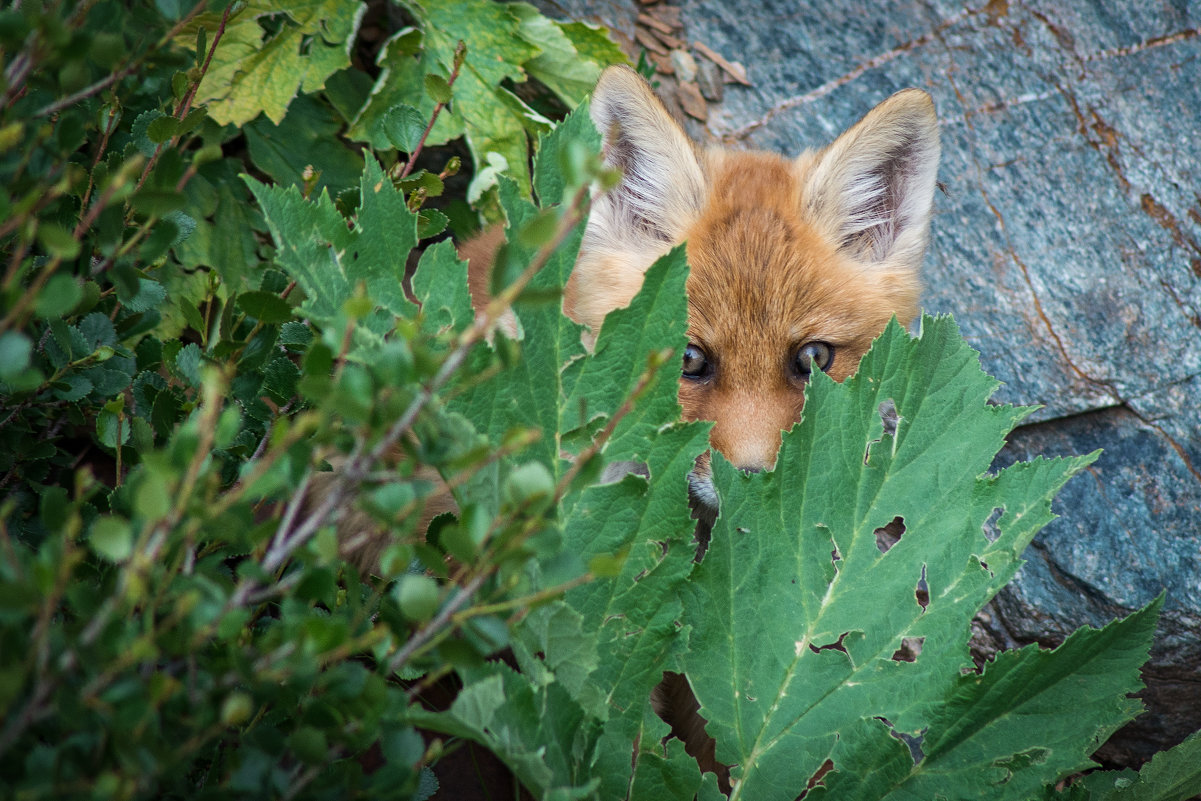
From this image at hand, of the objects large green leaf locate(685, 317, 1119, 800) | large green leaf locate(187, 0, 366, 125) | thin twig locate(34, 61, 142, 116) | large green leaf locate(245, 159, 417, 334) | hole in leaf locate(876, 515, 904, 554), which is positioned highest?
thin twig locate(34, 61, 142, 116)

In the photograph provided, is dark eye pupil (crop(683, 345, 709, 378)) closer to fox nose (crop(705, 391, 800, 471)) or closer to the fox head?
the fox head

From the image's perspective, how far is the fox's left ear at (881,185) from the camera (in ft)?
8.79

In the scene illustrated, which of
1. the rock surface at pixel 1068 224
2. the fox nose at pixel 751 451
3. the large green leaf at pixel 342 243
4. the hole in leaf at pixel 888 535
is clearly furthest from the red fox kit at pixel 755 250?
the large green leaf at pixel 342 243

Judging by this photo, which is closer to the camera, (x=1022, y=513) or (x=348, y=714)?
(x=348, y=714)

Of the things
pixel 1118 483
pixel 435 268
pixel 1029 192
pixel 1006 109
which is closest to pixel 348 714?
pixel 435 268

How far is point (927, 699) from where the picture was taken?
1544mm

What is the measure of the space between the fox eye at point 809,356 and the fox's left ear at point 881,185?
441mm

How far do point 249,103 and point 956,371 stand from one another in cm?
223

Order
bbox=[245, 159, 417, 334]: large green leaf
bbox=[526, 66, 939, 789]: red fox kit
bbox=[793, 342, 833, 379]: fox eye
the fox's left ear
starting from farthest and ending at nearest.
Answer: the fox's left ear, bbox=[793, 342, 833, 379]: fox eye, bbox=[526, 66, 939, 789]: red fox kit, bbox=[245, 159, 417, 334]: large green leaf

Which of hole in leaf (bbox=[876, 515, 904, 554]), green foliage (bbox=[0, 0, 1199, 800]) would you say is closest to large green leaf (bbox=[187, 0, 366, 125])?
green foliage (bbox=[0, 0, 1199, 800])

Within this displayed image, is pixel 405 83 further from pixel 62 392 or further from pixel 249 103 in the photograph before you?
pixel 62 392

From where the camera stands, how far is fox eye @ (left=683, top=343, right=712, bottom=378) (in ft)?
8.16

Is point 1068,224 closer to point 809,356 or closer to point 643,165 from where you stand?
point 809,356

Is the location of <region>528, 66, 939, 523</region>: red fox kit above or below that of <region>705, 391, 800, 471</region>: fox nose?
above
